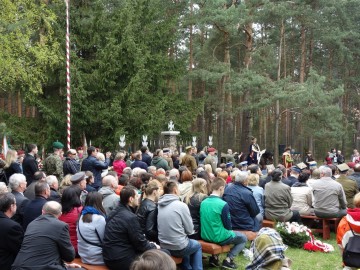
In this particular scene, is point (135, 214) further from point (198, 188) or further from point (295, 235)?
point (295, 235)

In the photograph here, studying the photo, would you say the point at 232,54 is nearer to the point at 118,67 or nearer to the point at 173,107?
the point at 173,107

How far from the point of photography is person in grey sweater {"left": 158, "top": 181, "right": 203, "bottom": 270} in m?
5.88

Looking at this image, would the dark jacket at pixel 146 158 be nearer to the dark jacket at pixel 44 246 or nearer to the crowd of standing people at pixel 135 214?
the crowd of standing people at pixel 135 214

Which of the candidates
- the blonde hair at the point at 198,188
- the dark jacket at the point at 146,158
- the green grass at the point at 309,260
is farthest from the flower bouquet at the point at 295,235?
the dark jacket at the point at 146,158

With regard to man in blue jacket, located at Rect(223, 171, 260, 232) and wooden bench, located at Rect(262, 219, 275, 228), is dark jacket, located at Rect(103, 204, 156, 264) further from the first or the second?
wooden bench, located at Rect(262, 219, 275, 228)

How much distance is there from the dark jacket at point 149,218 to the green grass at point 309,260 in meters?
1.37

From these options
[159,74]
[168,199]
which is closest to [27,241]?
[168,199]

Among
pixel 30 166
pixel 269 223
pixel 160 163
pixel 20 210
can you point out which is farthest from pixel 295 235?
pixel 30 166

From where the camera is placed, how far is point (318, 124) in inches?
1064

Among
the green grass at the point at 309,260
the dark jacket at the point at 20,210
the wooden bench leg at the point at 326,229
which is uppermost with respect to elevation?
the dark jacket at the point at 20,210

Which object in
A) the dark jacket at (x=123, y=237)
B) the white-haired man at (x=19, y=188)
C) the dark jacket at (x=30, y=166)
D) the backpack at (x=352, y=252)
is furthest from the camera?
the dark jacket at (x=30, y=166)

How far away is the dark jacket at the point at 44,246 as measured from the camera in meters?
4.37

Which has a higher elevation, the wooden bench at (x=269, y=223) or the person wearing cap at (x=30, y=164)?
the person wearing cap at (x=30, y=164)

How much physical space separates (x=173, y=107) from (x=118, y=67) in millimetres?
4629
